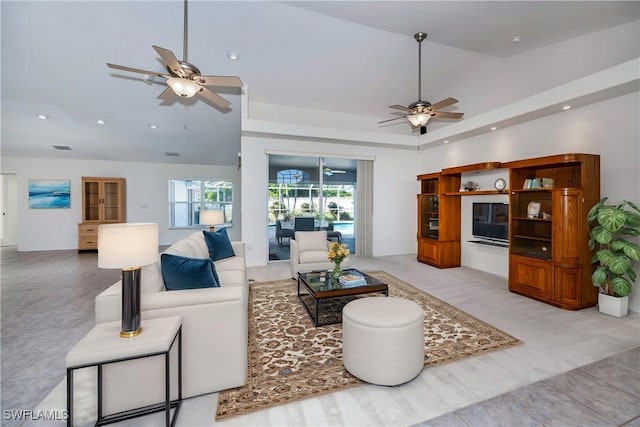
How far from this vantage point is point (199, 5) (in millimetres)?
2906

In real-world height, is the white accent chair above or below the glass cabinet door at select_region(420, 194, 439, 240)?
below

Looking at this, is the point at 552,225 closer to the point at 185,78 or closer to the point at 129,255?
the point at 129,255

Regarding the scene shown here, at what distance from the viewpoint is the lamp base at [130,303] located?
5.40 feet

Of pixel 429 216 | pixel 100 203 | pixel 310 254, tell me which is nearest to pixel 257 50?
pixel 310 254

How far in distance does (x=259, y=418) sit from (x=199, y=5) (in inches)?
151

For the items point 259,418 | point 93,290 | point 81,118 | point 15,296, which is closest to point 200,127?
point 81,118

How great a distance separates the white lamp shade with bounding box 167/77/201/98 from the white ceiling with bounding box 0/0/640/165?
2.83 feet

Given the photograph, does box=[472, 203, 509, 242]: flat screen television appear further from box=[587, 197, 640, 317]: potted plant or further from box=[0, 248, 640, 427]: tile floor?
box=[0, 248, 640, 427]: tile floor

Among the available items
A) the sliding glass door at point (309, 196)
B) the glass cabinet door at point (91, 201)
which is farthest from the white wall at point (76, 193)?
the sliding glass door at point (309, 196)

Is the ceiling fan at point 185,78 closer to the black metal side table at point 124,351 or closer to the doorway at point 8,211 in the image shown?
the black metal side table at point 124,351

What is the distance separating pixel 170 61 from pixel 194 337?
2428mm

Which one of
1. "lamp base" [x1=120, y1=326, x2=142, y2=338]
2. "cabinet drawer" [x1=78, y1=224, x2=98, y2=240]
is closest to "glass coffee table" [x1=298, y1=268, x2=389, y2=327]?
"lamp base" [x1=120, y1=326, x2=142, y2=338]

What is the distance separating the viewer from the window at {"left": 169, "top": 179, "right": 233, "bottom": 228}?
9.09 metres

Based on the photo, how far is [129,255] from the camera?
1.64 metres
